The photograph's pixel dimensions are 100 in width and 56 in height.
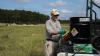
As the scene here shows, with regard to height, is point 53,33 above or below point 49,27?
below

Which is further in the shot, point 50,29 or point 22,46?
point 22,46

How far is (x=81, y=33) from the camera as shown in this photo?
7.12 meters

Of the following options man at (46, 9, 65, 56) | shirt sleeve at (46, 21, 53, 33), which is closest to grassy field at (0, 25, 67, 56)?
man at (46, 9, 65, 56)

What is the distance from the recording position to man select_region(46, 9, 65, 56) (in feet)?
26.4

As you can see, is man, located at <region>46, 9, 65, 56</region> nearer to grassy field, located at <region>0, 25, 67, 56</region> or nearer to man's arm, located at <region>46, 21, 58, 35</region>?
man's arm, located at <region>46, 21, 58, 35</region>

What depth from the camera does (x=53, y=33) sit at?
8.04m

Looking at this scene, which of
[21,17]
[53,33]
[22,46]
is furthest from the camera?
[21,17]

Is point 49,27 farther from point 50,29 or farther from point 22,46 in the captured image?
point 22,46

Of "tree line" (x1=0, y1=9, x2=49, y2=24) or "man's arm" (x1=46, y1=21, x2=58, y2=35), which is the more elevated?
"man's arm" (x1=46, y1=21, x2=58, y2=35)

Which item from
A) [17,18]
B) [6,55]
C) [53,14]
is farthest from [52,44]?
[17,18]

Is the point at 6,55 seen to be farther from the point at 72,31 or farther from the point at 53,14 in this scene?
the point at 72,31

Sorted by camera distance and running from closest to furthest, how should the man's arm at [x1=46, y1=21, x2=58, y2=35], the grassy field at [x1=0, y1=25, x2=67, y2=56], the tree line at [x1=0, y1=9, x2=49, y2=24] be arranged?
the man's arm at [x1=46, y1=21, x2=58, y2=35] < the grassy field at [x1=0, y1=25, x2=67, y2=56] < the tree line at [x1=0, y1=9, x2=49, y2=24]

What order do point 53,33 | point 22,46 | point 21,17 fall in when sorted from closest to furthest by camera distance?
point 53,33, point 22,46, point 21,17

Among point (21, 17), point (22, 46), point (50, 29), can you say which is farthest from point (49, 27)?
point (21, 17)
